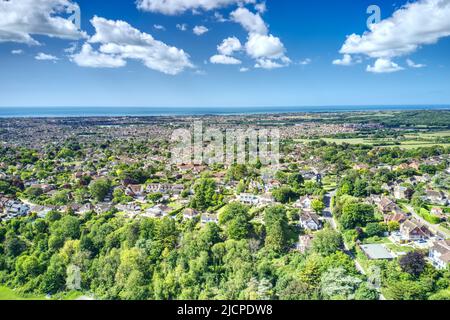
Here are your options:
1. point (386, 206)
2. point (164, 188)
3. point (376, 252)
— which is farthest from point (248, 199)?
point (376, 252)

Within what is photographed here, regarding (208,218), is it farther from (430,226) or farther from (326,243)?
(430,226)

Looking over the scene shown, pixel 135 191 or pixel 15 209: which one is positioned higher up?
pixel 135 191

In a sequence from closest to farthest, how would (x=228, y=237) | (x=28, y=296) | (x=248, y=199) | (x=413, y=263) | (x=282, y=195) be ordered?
(x=413, y=263) → (x=28, y=296) → (x=228, y=237) → (x=282, y=195) → (x=248, y=199)

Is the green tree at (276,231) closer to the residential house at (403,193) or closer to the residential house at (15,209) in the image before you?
the residential house at (403,193)

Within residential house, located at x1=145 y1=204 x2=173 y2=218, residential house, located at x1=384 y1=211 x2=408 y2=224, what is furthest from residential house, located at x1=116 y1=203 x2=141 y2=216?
residential house, located at x1=384 y1=211 x2=408 y2=224

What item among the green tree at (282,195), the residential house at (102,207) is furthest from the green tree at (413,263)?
the residential house at (102,207)

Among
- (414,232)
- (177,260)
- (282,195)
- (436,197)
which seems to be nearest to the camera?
(177,260)

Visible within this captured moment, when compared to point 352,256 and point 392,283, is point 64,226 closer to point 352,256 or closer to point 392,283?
point 352,256

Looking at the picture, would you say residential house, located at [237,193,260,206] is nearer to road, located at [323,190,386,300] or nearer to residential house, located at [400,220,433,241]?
road, located at [323,190,386,300]
